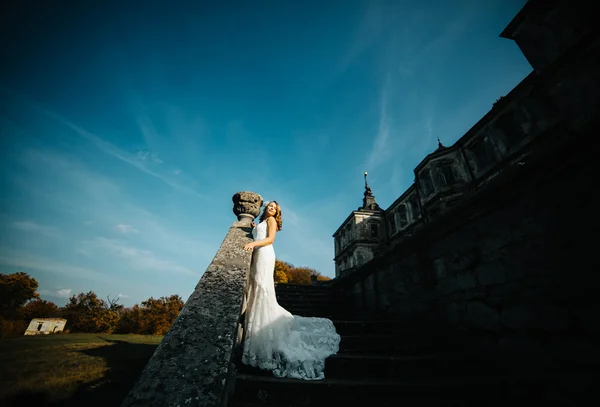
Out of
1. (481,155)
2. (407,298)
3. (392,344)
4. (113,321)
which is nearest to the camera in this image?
(392,344)

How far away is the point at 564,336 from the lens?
232 cm

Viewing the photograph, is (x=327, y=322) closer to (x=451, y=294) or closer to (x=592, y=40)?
(x=451, y=294)

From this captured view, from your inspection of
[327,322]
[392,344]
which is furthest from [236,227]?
[392,344]

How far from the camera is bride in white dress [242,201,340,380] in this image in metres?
2.52

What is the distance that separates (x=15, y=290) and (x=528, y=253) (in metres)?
40.3

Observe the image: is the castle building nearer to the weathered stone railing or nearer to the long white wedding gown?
the long white wedding gown

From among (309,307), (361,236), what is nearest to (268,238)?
(309,307)

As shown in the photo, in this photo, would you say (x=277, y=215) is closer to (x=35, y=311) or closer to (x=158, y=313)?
(x=158, y=313)

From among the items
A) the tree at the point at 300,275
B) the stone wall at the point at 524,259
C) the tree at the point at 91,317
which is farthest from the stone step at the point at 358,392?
the tree at the point at 300,275

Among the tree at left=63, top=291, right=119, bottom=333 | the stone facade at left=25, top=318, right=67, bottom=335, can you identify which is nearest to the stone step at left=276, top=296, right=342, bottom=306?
the tree at left=63, top=291, right=119, bottom=333

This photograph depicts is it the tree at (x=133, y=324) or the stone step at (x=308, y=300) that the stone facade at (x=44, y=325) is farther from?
the stone step at (x=308, y=300)

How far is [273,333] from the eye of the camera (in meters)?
2.81

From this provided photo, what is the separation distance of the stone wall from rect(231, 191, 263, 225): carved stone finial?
2.97 metres

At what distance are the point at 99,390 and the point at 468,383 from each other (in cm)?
484
